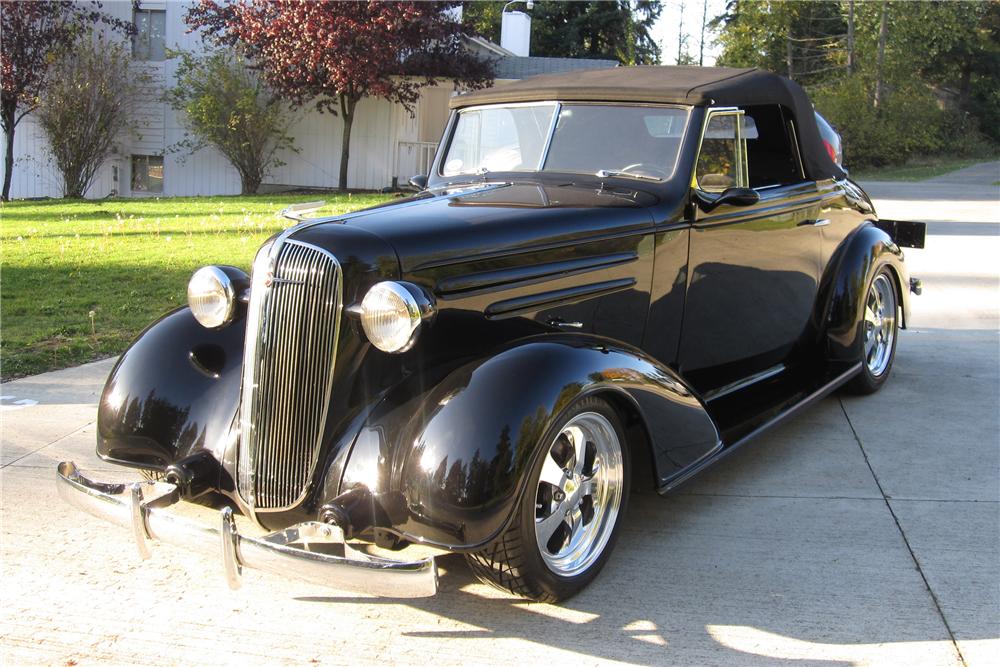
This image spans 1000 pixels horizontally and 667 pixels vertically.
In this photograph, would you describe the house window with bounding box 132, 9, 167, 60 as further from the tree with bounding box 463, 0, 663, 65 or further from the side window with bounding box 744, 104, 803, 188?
the tree with bounding box 463, 0, 663, 65

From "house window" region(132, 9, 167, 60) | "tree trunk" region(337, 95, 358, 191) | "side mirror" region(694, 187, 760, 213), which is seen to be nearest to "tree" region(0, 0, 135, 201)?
"house window" region(132, 9, 167, 60)

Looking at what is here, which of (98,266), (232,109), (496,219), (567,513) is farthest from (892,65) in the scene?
(567,513)

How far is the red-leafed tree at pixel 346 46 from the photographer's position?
1767cm

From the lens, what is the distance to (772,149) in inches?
195

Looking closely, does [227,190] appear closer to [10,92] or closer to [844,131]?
[10,92]

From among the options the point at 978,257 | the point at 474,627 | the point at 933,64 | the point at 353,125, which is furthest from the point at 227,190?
the point at 933,64

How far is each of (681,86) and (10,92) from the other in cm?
1847

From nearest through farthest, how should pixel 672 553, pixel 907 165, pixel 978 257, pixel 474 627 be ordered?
pixel 474 627, pixel 672 553, pixel 978 257, pixel 907 165

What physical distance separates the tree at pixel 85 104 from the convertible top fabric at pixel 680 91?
54.2 ft

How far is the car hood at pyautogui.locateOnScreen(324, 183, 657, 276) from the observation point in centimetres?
324

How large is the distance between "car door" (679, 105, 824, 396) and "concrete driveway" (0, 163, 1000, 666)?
1.76 ft

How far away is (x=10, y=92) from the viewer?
18844 millimetres

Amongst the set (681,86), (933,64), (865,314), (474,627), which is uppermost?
(933,64)

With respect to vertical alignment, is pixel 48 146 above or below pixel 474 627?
above
